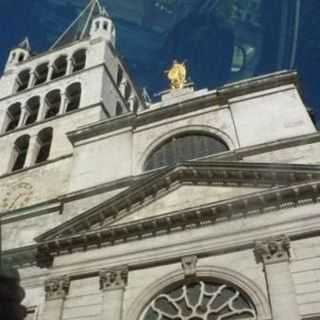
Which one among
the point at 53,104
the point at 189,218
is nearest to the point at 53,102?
the point at 53,104

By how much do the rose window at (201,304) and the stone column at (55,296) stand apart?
272 cm

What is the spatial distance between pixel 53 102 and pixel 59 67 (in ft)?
14.7

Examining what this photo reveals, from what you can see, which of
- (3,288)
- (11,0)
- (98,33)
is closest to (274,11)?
(11,0)

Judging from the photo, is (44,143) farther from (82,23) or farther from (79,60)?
(82,23)

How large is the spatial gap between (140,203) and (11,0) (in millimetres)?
64379

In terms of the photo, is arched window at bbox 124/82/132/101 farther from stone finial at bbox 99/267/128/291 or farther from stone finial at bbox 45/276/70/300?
stone finial at bbox 99/267/128/291

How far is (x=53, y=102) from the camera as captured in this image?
3428 cm

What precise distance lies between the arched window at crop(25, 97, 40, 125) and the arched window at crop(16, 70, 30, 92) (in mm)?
2875

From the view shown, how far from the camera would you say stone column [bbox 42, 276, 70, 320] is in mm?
16844

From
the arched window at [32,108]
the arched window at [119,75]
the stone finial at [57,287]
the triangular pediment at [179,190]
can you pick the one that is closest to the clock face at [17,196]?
the triangular pediment at [179,190]

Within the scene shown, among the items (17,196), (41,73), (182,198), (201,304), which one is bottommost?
(201,304)

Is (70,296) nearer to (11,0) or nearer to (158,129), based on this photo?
(158,129)

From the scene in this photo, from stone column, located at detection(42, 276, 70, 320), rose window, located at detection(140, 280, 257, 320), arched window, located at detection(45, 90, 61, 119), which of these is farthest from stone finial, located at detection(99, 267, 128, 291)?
arched window, located at detection(45, 90, 61, 119)

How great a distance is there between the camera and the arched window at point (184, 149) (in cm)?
2131
